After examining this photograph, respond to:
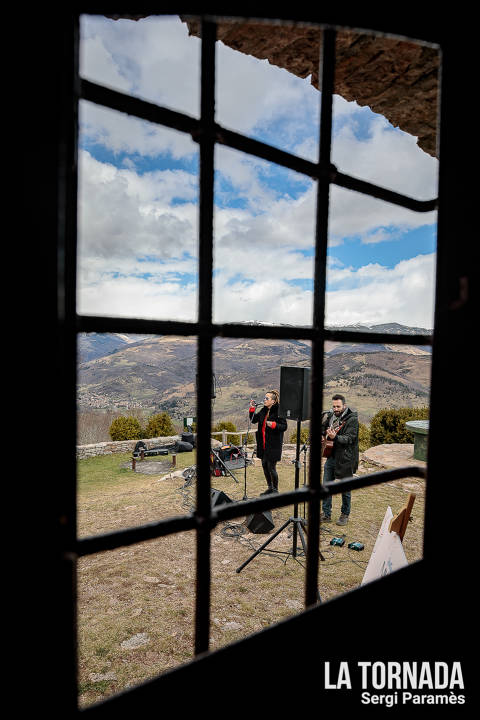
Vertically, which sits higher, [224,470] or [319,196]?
[319,196]

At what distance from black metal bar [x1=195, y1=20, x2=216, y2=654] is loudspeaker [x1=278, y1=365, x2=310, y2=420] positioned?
11.8 ft

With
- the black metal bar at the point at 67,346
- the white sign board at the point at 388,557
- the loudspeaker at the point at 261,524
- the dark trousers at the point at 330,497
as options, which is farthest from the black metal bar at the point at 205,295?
the loudspeaker at the point at 261,524

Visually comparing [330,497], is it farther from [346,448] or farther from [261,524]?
[261,524]

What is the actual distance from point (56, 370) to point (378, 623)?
80 centimetres

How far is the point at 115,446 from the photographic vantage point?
1023 cm

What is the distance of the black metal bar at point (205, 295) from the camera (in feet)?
2.29

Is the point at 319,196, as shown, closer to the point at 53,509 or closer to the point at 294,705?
the point at 53,509

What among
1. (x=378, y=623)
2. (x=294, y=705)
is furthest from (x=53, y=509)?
(x=378, y=623)

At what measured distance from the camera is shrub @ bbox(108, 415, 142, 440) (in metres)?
11.0

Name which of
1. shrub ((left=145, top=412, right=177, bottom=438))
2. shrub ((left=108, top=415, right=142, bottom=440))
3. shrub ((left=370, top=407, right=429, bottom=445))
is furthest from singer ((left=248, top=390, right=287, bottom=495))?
shrub ((left=108, top=415, right=142, bottom=440))

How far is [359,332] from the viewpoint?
0.88 metres

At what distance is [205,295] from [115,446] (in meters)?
10.4

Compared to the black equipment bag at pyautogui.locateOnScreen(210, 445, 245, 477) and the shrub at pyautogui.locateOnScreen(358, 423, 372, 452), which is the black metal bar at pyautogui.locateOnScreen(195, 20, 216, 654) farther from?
the shrub at pyautogui.locateOnScreen(358, 423, 372, 452)

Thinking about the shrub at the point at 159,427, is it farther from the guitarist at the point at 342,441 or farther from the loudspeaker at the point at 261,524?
the guitarist at the point at 342,441
